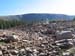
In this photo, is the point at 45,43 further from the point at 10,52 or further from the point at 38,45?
the point at 10,52

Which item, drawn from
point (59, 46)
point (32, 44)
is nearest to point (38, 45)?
point (32, 44)

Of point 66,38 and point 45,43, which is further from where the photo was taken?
point 66,38

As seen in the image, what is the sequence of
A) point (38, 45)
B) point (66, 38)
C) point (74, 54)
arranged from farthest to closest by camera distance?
1. point (66, 38)
2. point (38, 45)
3. point (74, 54)

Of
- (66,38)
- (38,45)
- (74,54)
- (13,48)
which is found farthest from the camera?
(66,38)

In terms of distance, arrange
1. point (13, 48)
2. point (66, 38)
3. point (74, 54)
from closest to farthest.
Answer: point (74, 54) < point (13, 48) < point (66, 38)

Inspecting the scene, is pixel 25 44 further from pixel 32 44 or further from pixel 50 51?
pixel 50 51

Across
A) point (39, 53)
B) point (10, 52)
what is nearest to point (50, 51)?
point (39, 53)

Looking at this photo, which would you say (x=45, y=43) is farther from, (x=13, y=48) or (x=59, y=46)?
(x=13, y=48)

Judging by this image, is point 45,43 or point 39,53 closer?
point 39,53

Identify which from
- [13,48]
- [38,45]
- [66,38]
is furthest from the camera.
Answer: [66,38]
